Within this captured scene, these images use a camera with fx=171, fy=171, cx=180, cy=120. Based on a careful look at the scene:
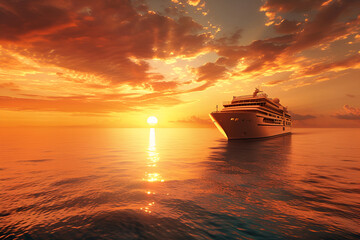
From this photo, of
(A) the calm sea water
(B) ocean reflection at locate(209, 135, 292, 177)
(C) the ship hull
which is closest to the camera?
(A) the calm sea water

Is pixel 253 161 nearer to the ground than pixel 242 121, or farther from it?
nearer to the ground

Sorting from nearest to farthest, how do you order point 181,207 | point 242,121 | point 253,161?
point 181,207 < point 253,161 < point 242,121

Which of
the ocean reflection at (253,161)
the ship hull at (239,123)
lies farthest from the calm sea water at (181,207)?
the ship hull at (239,123)

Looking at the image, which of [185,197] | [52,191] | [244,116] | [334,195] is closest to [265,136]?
[244,116]

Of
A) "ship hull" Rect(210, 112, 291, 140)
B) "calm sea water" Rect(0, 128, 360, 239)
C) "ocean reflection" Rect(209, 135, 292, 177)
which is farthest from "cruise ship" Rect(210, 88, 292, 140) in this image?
"calm sea water" Rect(0, 128, 360, 239)

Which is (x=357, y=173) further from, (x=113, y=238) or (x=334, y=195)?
(x=113, y=238)

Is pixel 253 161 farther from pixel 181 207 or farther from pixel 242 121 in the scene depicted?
pixel 242 121

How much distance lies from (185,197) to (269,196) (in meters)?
4.84

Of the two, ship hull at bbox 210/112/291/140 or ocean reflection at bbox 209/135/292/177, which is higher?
ship hull at bbox 210/112/291/140

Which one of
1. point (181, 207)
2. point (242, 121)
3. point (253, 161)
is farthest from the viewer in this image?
point (242, 121)

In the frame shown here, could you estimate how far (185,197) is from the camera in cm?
979

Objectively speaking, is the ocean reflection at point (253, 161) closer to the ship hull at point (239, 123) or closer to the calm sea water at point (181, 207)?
the calm sea water at point (181, 207)

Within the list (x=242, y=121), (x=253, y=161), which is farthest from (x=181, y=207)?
(x=242, y=121)

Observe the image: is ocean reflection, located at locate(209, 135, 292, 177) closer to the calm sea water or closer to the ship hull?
the calm sea water
